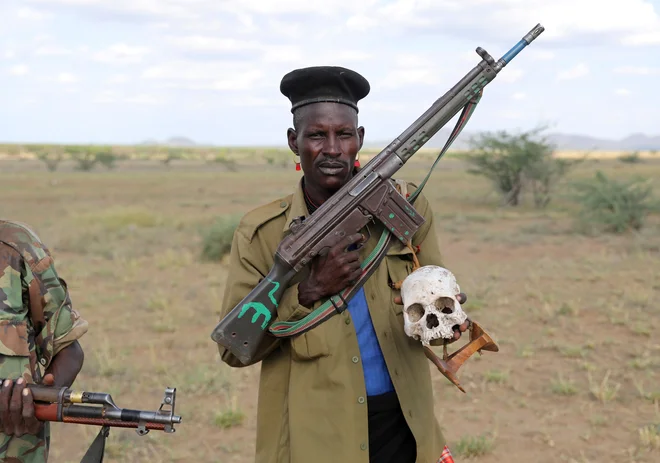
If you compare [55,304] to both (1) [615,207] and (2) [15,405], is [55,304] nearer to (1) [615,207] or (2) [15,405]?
(2) [15,405]

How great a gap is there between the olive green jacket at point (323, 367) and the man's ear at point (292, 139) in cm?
16

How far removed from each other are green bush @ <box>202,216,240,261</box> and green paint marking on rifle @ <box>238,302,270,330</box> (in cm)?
980

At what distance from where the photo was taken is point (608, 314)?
7.98 m

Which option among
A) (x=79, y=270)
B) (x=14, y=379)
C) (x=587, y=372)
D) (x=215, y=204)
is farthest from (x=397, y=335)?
(x=215, y=204)

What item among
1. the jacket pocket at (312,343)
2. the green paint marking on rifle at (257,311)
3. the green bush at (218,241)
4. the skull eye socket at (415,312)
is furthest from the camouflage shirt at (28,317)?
the green bush at (218,241)

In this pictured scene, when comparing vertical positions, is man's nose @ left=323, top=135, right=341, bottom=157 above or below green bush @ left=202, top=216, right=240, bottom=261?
below

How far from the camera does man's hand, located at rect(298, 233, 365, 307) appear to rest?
2209 mm

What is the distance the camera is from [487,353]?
7.30 meters

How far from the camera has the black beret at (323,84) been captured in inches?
89.7

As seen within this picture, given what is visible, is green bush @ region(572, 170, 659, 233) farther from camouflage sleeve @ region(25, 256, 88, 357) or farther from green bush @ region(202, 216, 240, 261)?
camouflage sleeve @ region(25, 256, 88, 357)

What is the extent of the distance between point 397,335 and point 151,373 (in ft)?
16.2

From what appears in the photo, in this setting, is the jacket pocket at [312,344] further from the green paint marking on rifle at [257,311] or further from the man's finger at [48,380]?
the man's finger at [48,380]

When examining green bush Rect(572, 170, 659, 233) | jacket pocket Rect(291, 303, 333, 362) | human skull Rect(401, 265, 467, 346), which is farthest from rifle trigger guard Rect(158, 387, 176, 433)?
green bush Rect(572, 170, 659, 233)

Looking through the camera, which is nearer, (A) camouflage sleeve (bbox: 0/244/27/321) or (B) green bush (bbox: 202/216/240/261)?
(A) camouflage sleeve (bbox: 0/244/27/321)
